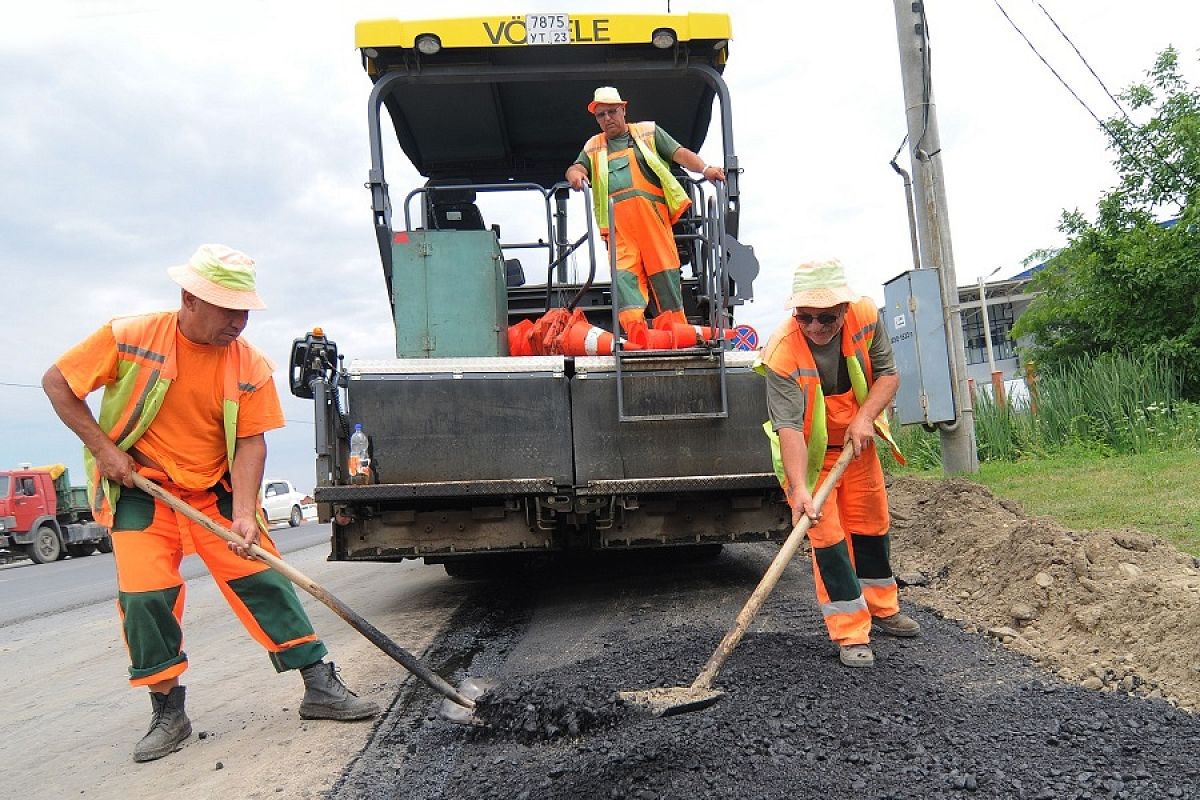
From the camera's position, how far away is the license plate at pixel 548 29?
193 inches

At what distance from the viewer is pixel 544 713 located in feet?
9.42

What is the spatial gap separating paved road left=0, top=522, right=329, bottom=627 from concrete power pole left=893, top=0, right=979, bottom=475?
310 inches

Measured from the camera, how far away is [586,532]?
15.2ft

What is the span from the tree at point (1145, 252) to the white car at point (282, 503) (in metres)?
19.1

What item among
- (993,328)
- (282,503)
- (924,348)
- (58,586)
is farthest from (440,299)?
(993,328)

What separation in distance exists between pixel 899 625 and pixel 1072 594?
29.6 inches

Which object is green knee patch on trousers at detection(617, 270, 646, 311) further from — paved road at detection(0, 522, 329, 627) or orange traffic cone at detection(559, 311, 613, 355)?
paved road at detection(0, 522, 329, 627)

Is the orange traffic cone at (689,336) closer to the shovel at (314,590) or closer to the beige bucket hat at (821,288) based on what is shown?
the beige bucket hat at (821,288)

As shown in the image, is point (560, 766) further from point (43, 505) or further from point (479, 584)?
point (43, 505)

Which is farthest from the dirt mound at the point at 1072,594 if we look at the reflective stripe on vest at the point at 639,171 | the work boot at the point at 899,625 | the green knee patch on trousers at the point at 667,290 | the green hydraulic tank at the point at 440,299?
the green hydraulic tank at the point at 440,299

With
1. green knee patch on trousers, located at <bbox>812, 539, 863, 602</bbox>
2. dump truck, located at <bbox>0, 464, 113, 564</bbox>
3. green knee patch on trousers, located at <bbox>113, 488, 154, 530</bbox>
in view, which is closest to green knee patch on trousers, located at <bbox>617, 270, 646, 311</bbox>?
green knee patch on trousers, located at <bbox>812, 539, 863, 602</bbox>

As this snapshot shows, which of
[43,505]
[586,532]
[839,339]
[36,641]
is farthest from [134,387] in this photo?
[43,505]

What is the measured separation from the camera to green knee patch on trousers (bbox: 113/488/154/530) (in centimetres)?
313

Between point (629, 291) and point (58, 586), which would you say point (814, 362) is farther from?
point (58, 586)
